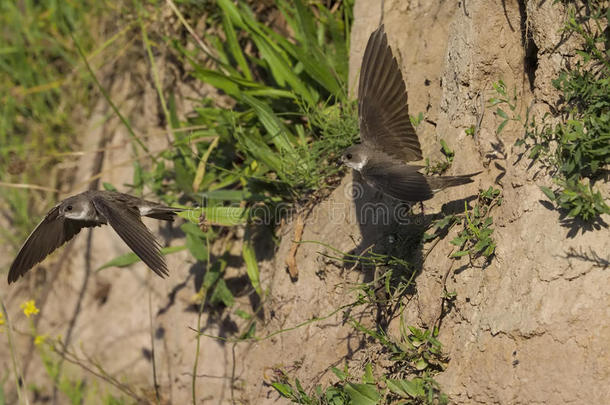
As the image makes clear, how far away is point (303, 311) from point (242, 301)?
53 centimetres

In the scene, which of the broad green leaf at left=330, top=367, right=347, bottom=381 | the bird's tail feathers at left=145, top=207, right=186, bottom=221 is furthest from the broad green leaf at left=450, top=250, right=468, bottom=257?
the bird's tail feathers at left=145, top=207, right=186, bottom=221

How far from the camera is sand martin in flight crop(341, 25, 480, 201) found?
2547mm

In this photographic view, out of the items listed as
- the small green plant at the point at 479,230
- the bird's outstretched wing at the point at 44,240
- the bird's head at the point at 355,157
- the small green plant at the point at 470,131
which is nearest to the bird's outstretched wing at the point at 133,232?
the bird's outstretched wing at the point at 44,240

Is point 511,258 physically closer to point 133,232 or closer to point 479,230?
point 479,230

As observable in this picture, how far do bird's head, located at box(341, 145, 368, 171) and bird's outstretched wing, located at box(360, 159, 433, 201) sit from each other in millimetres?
95

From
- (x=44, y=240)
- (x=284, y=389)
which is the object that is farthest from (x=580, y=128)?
(x=44, y=240)

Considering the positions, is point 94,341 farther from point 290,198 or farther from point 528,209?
point 528,209

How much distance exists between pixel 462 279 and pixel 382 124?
761mm

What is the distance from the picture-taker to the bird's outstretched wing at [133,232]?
8.11ft

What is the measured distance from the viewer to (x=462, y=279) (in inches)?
92.4

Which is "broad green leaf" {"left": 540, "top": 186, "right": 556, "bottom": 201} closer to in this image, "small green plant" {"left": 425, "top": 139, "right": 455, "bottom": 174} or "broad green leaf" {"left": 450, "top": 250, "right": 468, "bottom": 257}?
"broad green leaf" {"left": 450, "top": 250, "right": 468, "bottom": 257}

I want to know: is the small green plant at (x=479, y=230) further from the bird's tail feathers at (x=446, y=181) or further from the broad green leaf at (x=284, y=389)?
the broad green leaf at (x=284, y=389)

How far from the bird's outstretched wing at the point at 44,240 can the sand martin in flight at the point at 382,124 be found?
1.48 metres

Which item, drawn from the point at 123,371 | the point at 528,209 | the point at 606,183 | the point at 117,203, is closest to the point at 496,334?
the point at 528,209
